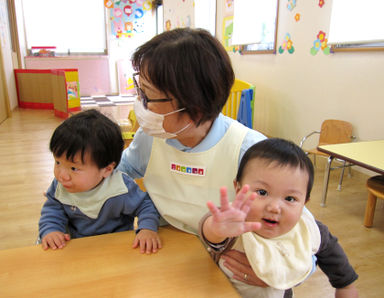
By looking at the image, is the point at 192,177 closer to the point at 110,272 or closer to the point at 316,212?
the point at 110,272

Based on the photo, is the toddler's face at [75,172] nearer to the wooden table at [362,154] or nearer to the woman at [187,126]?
the woman at [187,126]

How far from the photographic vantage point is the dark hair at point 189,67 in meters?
0.87

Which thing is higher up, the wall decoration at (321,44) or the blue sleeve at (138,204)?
the wall decoration at (321,44)

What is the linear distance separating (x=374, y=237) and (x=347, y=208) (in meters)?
0.44

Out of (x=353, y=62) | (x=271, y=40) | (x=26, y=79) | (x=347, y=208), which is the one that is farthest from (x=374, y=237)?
(x=26, y=79)

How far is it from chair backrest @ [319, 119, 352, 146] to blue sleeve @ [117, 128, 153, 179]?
2622mm

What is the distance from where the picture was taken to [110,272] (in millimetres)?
744

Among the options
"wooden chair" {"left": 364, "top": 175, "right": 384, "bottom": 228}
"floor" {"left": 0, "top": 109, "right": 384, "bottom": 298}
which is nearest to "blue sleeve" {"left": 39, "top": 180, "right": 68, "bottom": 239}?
"floor" {"left": 0, "top": 109, "right": 384, "bottom": 298}

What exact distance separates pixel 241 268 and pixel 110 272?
317 millimetres

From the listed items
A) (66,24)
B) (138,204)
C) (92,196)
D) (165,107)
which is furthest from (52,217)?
(66,24)

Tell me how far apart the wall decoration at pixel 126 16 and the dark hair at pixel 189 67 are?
28.8 feet

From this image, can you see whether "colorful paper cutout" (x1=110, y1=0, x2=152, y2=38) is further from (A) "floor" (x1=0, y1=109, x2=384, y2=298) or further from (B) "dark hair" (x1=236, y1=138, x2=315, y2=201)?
(B) "dark hair" (x1=236, y1=138, x2=315, y2=201)

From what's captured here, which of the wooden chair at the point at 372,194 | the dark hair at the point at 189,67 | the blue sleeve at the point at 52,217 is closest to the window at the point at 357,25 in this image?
the wooden chair at the point at 372,194

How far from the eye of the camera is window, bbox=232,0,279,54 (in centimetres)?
432
